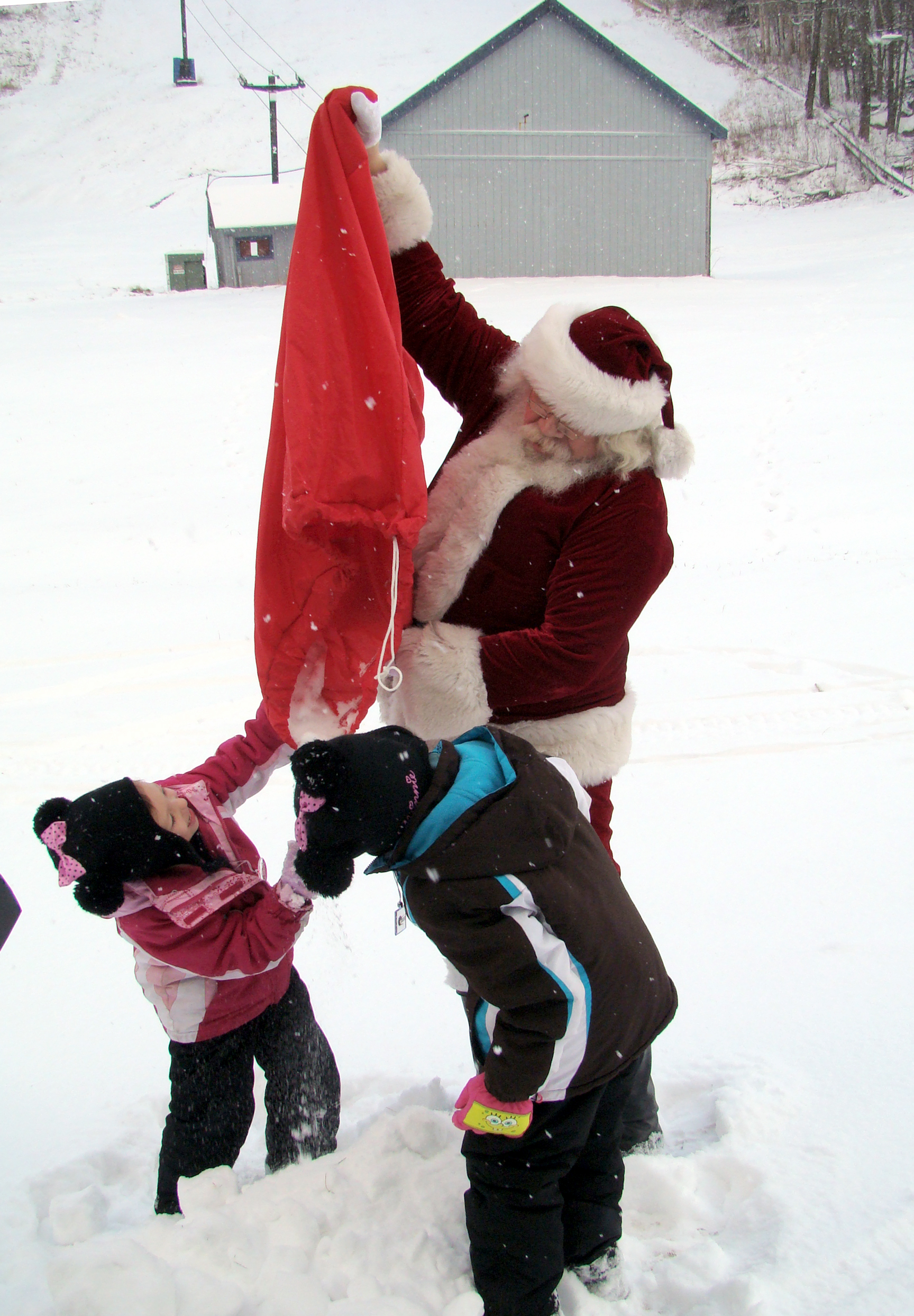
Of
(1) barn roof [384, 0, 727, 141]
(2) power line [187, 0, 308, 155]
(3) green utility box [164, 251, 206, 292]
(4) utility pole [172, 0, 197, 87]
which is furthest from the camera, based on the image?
(4) utility pole [172, 0, 197, 87]

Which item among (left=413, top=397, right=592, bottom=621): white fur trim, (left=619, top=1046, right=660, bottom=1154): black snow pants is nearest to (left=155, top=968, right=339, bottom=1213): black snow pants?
(left=619, top=1046, right=660, bottom=1154): black snow pants

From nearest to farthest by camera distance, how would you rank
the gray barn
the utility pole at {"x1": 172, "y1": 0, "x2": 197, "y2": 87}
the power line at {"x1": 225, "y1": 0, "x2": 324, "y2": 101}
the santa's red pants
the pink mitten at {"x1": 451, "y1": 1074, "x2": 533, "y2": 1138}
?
the pink mitten at {"x1": 451, "y1": 1074, "x2": 533, "y2": 1138}, the santa's red pants, the gray barn, the power line at {"x1": 225, "y1": 0, "x2": 324, "y2": 101}, the utility pole at {"x1": 172, "y1": 0, "x2": 197, "y2": 87}

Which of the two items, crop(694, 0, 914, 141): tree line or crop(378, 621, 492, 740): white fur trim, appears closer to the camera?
crop(378, 621, 492, 740): white fur trim

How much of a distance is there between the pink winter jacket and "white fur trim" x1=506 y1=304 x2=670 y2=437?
113 centimetres

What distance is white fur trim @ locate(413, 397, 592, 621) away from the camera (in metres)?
1.85

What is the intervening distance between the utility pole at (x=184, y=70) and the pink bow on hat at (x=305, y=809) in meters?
37.8

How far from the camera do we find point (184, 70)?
3167 cm

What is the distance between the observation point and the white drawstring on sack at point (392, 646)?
1746 mm

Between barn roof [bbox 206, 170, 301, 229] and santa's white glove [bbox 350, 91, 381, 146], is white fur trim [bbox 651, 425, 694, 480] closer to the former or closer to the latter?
santa's white glove [bbox 350, 91, 381, 146]

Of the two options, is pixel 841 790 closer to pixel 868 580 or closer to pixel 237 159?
pixel 868 580

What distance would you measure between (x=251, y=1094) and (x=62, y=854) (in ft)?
2.52

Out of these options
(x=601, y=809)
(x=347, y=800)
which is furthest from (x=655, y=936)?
(x=347, y=800)

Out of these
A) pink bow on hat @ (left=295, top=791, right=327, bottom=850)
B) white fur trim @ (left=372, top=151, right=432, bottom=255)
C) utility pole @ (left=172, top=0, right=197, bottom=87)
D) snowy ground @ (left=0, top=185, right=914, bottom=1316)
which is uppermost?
utility pole @ (left=172, top=0, right=197, bottom=87)

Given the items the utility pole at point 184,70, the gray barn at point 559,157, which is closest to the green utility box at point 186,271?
the gray barn at point 559,157
